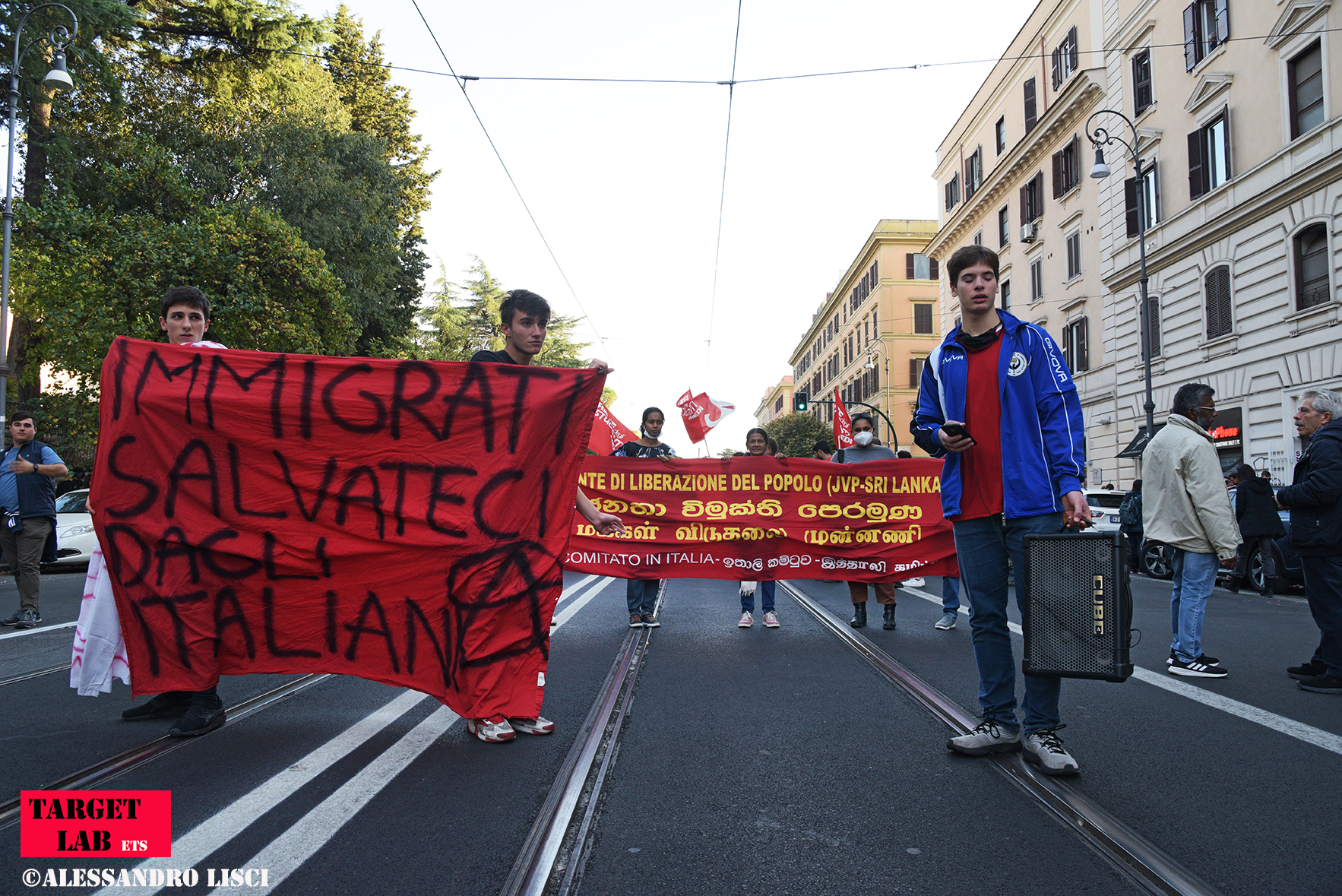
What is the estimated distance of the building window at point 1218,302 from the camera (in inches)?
833

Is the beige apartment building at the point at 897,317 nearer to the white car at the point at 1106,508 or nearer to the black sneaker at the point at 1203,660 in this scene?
the white car at the point at 1106,508

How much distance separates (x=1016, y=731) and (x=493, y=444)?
106 inches

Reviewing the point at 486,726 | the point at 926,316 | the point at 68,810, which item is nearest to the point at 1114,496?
the point at 486,726

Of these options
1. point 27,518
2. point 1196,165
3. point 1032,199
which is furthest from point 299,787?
point 1032,199

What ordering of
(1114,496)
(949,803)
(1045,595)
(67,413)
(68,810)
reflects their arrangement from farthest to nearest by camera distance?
(67,413), (1114,496), (1045,595), (949,803), (68,810)

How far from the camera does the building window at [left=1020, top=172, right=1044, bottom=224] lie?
3246 cm

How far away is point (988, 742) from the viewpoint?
361cm

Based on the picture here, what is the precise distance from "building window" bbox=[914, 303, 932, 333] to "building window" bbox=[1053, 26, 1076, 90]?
2227 centimetres

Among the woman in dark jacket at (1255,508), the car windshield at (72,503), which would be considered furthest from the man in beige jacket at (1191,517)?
the car windshield at (72,503)

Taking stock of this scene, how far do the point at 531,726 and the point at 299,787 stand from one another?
1113 millimetres

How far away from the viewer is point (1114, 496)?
15.6 metres

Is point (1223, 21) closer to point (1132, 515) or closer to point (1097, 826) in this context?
point (1132, 515)

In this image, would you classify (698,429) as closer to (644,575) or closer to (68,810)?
(644,575)

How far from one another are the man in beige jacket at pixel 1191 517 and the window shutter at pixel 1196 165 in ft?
66.4
